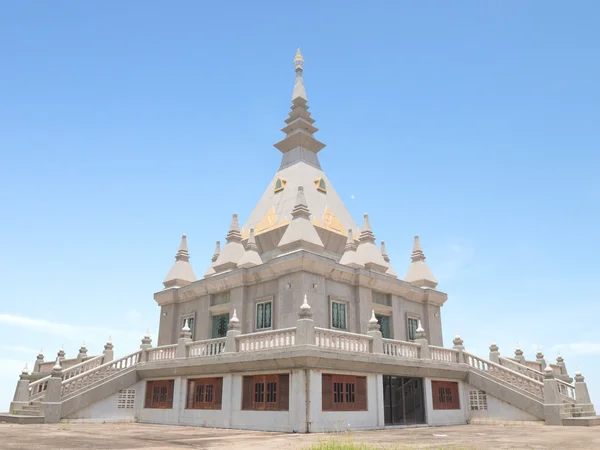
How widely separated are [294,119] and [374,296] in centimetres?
1670

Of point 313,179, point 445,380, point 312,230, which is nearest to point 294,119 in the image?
point 313,179

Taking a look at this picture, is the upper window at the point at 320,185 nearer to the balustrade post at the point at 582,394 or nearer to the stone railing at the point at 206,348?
the stone railing at the point at 206,348

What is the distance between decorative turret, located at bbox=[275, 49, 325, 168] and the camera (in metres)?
36.0

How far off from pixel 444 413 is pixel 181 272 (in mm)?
17356

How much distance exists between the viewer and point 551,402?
2073cm

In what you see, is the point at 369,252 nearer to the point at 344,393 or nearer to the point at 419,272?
the point at 419,272

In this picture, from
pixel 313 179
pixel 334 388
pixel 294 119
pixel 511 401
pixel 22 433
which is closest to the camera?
pixel 22 433

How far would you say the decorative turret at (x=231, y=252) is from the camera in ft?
92.1

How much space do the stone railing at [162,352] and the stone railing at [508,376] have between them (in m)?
14.1

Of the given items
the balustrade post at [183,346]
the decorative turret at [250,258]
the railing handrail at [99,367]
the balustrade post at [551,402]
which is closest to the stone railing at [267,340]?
the balustrade post at [183,346]

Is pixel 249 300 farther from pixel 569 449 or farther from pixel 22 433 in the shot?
pixel 569 449

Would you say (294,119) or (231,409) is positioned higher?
(294,119)

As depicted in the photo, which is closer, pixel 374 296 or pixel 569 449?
pixel 569 449

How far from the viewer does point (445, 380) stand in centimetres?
2300
